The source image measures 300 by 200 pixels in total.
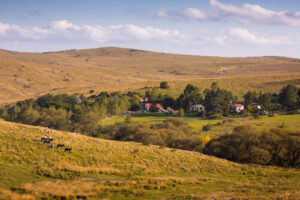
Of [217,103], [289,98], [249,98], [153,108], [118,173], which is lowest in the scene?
[153,108]

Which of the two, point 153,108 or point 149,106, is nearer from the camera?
point 153,108

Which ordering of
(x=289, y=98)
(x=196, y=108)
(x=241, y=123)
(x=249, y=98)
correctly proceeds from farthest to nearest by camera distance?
(x=249, y=98), (x=196, y=108), (x=289, y=98), (x=241, y=123)

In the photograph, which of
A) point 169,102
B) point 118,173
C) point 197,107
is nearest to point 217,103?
point 197,107

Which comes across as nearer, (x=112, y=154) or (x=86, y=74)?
(x=112, y=154)

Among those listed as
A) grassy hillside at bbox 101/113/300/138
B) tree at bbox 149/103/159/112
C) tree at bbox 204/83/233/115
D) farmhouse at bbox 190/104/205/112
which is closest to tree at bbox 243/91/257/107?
tree at bbox 204/83/233/115

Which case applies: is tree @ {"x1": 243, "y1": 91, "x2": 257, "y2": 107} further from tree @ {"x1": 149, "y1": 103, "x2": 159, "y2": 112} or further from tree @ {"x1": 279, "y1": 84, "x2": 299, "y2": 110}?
tree @ {"x1": 149, "y1": 103, "x2": 159, "y2": 112}

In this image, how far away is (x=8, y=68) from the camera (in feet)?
518

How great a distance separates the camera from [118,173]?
66.6ft

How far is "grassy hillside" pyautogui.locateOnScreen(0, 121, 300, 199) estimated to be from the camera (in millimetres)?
15891

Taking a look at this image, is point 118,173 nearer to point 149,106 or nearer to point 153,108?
point 153,108

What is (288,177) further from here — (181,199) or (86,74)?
(86,74)

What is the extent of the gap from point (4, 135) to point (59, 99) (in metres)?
73.0

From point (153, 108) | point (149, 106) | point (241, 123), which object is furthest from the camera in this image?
point (149, 106)

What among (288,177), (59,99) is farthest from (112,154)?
(59,99)
